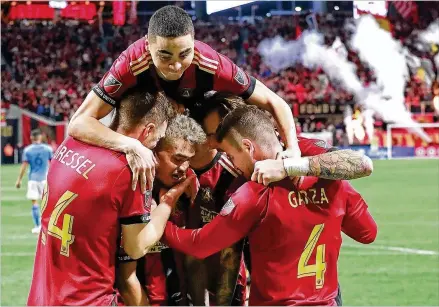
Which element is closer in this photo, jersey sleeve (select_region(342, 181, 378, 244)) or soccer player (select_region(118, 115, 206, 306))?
jersey sleeve (select_region(342, 181, 378, 244))

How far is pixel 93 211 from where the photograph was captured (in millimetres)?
4199

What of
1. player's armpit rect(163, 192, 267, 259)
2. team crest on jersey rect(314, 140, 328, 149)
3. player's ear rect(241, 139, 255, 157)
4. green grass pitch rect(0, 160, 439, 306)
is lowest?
green grass pitch rect(0, 160, 439, 306)

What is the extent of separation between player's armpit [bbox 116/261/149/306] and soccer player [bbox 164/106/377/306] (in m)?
0.31

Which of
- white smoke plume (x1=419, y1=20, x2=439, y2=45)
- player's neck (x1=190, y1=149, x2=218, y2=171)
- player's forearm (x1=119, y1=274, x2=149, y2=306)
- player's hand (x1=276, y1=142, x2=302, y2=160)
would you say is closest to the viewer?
player's hand (x1=276, y1=142, x2=302, y2=160)

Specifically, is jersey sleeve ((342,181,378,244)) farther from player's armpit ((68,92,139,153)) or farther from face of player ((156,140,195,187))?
player's armpit ((68,92,139,153))

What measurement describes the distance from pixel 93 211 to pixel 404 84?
36.2 metres

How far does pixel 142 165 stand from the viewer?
13.8 feet

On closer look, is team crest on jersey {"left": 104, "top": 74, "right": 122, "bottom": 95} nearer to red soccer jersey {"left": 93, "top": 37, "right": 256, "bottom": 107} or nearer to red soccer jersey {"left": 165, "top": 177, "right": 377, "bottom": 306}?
red soccer jersey {"left": 93, "top": 37, "right": 256, "bottom": 107}

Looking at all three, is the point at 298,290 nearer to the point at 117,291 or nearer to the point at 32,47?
the point at 117,291

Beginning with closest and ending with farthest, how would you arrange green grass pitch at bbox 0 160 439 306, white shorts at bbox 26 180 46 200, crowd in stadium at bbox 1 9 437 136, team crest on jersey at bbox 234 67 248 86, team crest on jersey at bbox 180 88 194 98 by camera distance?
team crest on jersey at bbox 180 88 194 98 < team crest on jersey at bbox 234 67 248 86 < green grass pitch at bbox 0 160 439 306 < white shorts at bbox 26 180 46 200 < crowd in stadium at bbox 1 9 437 136

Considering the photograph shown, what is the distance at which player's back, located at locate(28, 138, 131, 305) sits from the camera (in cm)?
420

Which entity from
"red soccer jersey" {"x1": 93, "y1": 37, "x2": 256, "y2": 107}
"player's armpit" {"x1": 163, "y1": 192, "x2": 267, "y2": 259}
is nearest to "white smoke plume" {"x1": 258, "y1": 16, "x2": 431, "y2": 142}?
"red soccer jersey" {"x1": 93, "y1": 37, "x2": 256, "y2": 107}

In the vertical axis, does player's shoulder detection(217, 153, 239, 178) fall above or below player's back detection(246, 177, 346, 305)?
above

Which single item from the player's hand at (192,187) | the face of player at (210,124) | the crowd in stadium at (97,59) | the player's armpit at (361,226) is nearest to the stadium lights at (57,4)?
the crowd in stadium at (97,59)
